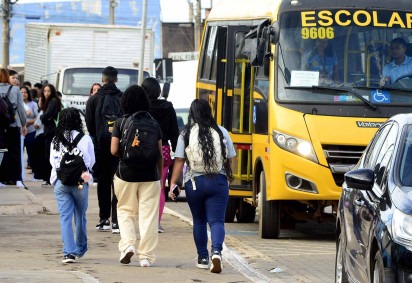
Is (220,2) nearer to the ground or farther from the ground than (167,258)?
farther from the ground

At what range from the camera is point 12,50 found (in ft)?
367

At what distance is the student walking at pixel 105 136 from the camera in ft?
49.1

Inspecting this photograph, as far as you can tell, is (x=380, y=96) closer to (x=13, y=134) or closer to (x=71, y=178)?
(x=71, y=178)

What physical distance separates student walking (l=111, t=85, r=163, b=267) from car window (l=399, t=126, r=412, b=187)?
3.57 meters

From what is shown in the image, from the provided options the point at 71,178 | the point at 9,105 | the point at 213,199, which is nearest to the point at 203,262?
the point at 213,199

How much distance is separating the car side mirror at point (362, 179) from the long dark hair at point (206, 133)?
121 inches

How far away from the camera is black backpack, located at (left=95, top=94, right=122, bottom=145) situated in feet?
49.0

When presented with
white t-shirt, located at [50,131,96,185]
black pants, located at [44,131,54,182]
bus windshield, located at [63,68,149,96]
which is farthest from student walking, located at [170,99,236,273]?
bus windshield, located at [63,68,149,96]

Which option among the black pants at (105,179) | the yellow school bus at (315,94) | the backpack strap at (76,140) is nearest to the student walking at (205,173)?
the backpack strap at (76,140)

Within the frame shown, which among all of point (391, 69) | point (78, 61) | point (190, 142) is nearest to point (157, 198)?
point (190, 142)

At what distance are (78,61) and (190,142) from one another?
22775 millimetres

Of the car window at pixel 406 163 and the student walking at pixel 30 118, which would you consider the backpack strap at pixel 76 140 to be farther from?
the student walking at pixel 30 118

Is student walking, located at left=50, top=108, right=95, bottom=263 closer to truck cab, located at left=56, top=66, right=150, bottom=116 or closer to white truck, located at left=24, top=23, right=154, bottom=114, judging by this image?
truck cab, located at left=56, top=66, right=150, bottom=116

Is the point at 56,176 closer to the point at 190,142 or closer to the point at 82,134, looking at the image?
the point at 82,134
